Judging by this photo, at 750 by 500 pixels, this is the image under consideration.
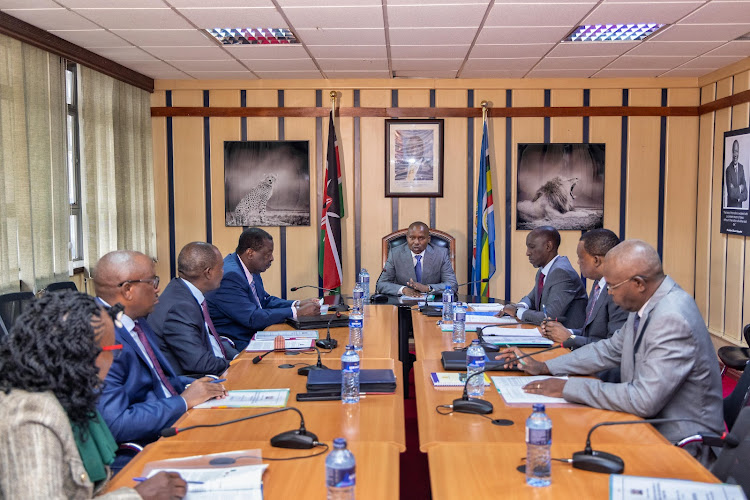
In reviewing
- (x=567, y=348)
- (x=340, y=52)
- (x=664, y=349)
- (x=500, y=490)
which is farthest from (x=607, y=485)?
(x=340, y=52)

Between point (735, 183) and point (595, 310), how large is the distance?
11.7 feet

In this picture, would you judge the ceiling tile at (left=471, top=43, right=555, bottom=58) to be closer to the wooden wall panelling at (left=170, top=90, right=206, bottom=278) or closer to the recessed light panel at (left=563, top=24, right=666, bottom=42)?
the recessed light panel at (left=563, top=24, right=666, bottom=42)

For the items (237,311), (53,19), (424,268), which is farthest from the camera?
(424,268)

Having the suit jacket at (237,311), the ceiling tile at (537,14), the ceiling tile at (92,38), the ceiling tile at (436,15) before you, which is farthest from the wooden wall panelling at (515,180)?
the ceiling tile at (92,38)

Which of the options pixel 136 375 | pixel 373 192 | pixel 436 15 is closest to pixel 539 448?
pixel 136 375

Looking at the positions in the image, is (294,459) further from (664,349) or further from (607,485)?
(664,349)

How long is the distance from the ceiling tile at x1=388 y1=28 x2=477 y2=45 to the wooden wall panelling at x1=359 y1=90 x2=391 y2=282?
1.77 metres

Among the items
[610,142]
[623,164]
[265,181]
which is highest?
[610,142]

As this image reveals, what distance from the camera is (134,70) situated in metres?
6.67

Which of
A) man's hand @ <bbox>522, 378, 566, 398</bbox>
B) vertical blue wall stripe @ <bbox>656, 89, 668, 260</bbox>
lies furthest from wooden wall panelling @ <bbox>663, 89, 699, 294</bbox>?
man's hand @ <bbox>522, 378, 566, 398</bbox>

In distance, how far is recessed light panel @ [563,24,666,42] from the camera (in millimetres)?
5195

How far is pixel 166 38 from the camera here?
17.6 feet

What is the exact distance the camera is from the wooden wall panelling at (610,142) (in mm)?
7223

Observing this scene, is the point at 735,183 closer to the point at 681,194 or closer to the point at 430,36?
the point at 681,194
